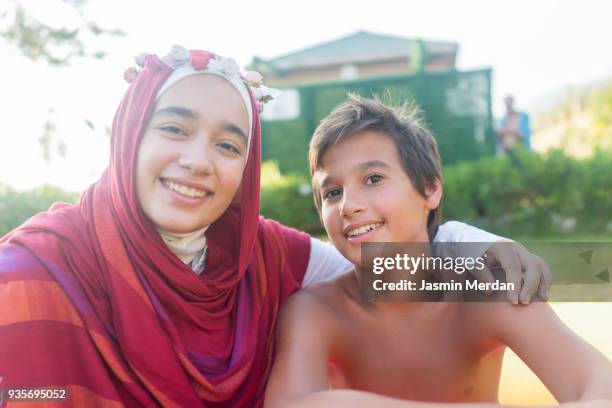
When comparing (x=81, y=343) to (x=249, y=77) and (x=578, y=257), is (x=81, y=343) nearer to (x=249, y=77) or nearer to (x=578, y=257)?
(x=249, y=77)

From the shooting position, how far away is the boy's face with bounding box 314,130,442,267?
6.58ft

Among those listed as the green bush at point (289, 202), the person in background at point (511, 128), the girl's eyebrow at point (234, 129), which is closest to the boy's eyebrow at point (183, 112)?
the girl's eyebrow at point (234, 129)

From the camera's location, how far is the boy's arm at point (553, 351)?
1.58 m

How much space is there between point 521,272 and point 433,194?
557 mm

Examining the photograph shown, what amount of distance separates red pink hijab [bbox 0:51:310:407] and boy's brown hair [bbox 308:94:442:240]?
0.88ft

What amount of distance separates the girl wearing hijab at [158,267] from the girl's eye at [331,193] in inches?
10.4

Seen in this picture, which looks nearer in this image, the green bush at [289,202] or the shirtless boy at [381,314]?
the shirtless boy at [381,314]

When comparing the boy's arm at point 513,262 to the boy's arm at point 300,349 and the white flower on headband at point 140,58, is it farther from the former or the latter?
the white flower on headband at point 140,58

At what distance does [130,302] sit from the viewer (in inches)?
68.7

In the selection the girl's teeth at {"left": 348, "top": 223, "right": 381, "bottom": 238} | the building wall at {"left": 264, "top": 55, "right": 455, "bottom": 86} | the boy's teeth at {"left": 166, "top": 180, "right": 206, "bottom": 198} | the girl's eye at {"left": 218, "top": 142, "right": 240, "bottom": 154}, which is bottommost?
the girl's teeth at {"left": 348, "top": 223, "right": 381, "bottom": 238}

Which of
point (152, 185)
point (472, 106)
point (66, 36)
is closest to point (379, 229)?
point (152, 185)

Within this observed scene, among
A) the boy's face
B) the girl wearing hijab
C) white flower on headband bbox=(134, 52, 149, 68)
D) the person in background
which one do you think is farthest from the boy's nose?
the person in background

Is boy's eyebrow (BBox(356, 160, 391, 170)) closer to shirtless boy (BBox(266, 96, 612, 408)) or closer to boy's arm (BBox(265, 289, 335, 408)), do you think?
shirtless boy (BBox(266, 96, 612, 408))

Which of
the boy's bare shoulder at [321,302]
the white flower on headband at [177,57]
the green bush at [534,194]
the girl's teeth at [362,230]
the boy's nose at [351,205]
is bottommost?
the boy's bare shoulder at [321,302]
